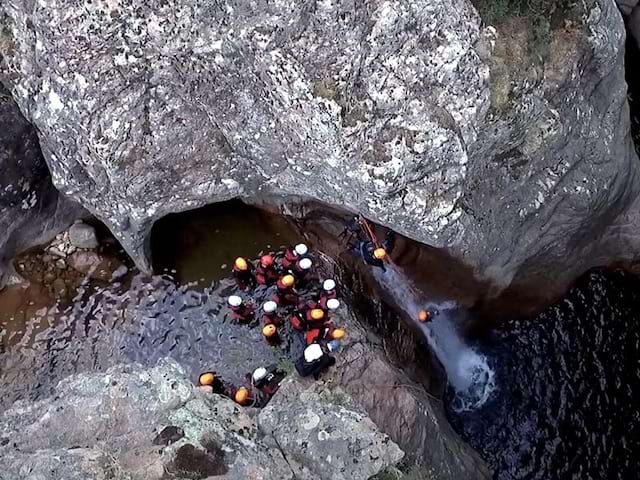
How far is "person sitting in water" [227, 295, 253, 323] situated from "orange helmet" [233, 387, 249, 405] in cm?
167

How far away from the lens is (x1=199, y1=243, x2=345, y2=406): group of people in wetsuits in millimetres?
14398

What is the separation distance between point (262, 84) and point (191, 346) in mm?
6545

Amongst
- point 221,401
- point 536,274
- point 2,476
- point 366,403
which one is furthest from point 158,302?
point 536,274

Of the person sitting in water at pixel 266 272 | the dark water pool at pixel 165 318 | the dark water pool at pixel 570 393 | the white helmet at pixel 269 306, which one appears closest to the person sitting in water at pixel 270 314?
the white helmet at pixel 269 306

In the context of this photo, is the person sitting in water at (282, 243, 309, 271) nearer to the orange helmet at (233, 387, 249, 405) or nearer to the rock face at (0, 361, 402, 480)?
the orange helmet at (233, 387, 249, 405)

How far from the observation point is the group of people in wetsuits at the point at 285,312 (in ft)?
47.2

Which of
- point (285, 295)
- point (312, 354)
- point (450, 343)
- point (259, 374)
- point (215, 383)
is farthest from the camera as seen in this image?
point (450, 343)

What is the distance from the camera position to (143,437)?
9047 mm

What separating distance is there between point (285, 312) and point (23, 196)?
636 centimetres

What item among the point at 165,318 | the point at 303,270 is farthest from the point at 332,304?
the point at 165,318

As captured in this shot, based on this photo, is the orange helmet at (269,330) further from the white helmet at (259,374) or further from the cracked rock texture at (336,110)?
the cracked rock texture at (336,110)

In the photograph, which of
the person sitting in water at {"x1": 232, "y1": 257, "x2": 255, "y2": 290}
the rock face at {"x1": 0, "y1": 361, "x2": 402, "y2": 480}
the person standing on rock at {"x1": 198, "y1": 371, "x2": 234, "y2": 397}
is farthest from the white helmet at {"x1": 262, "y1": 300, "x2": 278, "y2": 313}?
the rock face at {"x1": 0, "y1": 361, "x2": 402, "y2": 480}

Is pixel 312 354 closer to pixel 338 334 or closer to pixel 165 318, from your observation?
pixel 338 334

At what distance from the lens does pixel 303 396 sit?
11523 millimetres
